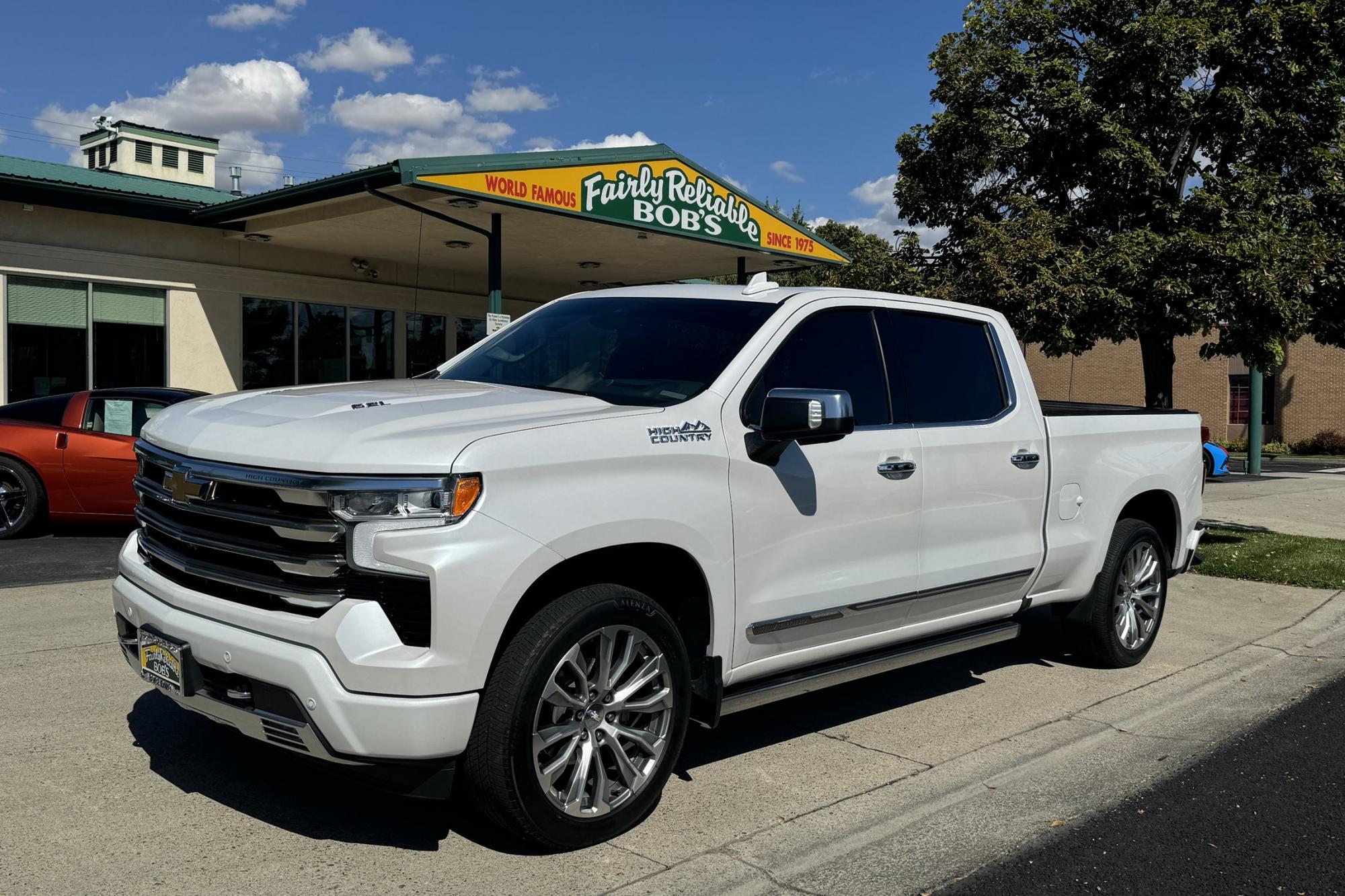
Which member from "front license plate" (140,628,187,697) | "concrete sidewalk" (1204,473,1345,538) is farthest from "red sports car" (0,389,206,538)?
"concrete sidewalk" (1204,473,1345,538)

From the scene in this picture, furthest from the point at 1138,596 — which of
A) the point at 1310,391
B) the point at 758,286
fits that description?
the point at 1310,391

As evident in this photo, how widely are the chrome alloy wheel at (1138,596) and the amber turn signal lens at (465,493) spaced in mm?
4401

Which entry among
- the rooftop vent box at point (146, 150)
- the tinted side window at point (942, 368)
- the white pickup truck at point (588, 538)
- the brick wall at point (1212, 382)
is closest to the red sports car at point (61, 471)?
the white pickup truck at point (588, 538)

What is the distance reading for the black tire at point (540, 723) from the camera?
138 inches

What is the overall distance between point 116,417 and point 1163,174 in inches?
435

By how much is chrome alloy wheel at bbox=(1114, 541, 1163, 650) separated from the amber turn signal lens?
4.40 meters

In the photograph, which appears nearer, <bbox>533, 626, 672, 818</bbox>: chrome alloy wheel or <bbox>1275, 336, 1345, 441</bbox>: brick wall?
<bbox>533, 626, 672, 818</bbox>: chrome alloy wheel

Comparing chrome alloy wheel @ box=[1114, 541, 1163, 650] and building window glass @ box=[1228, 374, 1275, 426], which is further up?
building window glass @ box=[1228, 374, 1275, 426]

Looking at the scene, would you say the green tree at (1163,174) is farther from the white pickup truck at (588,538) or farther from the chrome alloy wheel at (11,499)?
the chrome alloy wheel at (11,499)

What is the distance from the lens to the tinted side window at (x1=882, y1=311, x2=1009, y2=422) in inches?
206

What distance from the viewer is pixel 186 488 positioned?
12.5 ft

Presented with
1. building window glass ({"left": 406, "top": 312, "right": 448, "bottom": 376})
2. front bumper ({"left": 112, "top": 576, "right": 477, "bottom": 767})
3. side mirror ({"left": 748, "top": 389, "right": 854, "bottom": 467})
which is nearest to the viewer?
front bumper ({"left": 112, "top": 576, "right": 477, "bottom": 767})

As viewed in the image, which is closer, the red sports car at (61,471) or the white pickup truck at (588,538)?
the white pickup truck at (588,538)

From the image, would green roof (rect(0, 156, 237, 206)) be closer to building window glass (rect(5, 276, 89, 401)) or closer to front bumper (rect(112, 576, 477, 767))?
building window glass (rect(5, 276, 89, 401))
